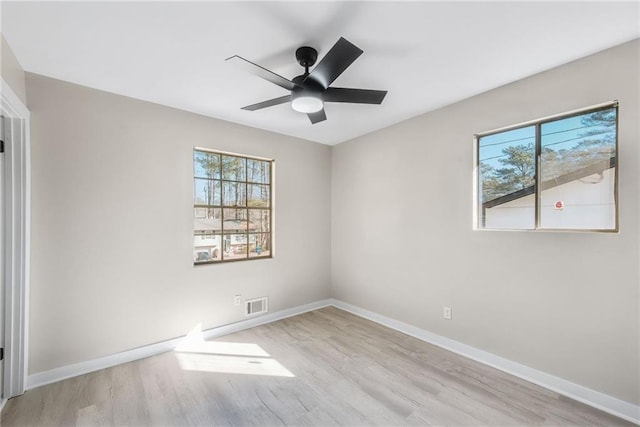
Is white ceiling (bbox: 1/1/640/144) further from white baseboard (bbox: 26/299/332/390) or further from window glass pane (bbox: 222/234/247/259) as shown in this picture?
white baseboard (bbox: 26/299/332/390)

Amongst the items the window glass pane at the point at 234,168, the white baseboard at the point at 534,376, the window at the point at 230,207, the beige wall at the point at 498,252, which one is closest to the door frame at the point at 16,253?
the window at the point at 230,207

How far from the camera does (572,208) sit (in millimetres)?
2178

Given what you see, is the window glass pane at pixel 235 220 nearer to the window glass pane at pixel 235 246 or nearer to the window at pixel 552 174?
the window glass pane at pixel 235 246

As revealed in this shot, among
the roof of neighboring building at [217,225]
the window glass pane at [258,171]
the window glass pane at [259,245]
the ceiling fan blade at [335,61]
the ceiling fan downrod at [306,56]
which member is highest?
the ceiling fan downrod at [306,56]

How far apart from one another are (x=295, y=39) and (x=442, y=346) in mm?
3139

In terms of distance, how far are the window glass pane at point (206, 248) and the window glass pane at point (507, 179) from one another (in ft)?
9.49

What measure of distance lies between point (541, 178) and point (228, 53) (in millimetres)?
2717

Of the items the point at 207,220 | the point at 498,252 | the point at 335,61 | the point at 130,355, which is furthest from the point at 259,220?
the point at 498,252

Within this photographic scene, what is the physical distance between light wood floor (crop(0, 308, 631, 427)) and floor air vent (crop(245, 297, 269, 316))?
0.57 metres

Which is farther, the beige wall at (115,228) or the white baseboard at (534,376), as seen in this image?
the beige wall at (115,228)

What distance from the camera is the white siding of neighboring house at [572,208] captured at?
2.01 metres

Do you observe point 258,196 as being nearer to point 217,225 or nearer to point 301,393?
point 217,225

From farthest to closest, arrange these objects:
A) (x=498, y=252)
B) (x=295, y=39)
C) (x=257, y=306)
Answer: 1. (x=257, y=306)
2. (x=498, y=252)
3. (x=295, y=39)

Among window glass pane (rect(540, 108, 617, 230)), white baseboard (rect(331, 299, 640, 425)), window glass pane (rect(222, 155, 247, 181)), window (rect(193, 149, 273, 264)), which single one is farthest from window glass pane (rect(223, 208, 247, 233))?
window glass pane (rect(540, 108, 617, 230))
